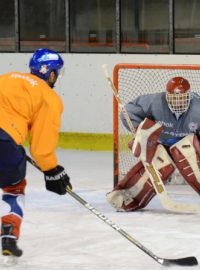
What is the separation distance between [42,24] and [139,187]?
10.7 feet

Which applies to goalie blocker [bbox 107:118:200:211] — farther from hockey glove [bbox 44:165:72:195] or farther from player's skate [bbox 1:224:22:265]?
player's skate [bbox 1:224:22:265]

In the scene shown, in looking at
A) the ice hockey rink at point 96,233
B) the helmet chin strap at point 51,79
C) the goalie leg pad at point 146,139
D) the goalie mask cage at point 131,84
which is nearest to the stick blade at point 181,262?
the ice hockey rink at point 96,233

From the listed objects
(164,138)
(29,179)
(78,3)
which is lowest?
(29,179)

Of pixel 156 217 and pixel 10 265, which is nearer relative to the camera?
pixel 10 265

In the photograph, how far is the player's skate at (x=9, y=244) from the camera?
3.69 m

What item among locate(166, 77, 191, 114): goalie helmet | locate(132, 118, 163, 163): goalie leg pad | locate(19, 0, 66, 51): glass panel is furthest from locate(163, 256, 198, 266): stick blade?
locate(19, 0, 66, 51): glass panel

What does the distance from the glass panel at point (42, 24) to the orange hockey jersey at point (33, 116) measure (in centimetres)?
423

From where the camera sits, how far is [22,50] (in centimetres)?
800

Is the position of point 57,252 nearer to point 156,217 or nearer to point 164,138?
point 156,217

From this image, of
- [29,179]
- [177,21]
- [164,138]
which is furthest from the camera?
[177,21]

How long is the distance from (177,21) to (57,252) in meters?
3.82

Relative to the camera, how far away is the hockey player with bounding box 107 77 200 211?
16.3 ft

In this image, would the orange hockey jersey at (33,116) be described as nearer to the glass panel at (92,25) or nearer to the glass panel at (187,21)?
the glass panel at (187,21)

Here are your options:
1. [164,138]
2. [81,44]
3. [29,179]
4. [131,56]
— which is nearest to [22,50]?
[81,44]
